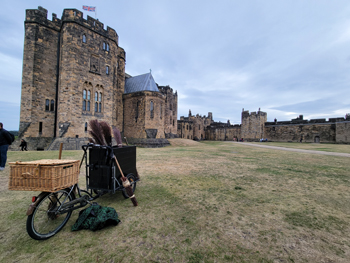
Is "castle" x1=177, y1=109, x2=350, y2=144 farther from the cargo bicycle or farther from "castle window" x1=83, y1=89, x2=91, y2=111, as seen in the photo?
the cargo bicycle

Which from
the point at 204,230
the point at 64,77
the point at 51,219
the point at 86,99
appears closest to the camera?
the point at 204,230

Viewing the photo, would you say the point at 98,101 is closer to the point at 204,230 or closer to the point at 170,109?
the point at 204,230

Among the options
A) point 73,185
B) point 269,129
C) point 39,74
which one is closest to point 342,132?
point 269,129

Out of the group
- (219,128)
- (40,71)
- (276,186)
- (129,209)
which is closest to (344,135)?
(219,128)

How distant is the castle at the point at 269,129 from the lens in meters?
29.5

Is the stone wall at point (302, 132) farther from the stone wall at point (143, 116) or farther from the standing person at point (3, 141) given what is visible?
the standing person at point (3, 141)

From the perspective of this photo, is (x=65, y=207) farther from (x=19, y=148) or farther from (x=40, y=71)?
(x=40, y=71)

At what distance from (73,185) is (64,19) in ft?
65.8

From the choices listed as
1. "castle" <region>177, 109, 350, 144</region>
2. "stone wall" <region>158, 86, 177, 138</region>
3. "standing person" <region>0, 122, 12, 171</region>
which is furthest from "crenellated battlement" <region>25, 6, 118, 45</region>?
"castle" <region>177, 109, 350, 144</region>

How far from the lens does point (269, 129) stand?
124 ft

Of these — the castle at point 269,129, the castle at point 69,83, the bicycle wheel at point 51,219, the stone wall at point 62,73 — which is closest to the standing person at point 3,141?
the bicycle wheel at point 51,219

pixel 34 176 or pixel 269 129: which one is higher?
pixel 269 129

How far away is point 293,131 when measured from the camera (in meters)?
34.2

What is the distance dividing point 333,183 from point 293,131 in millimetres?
36223
